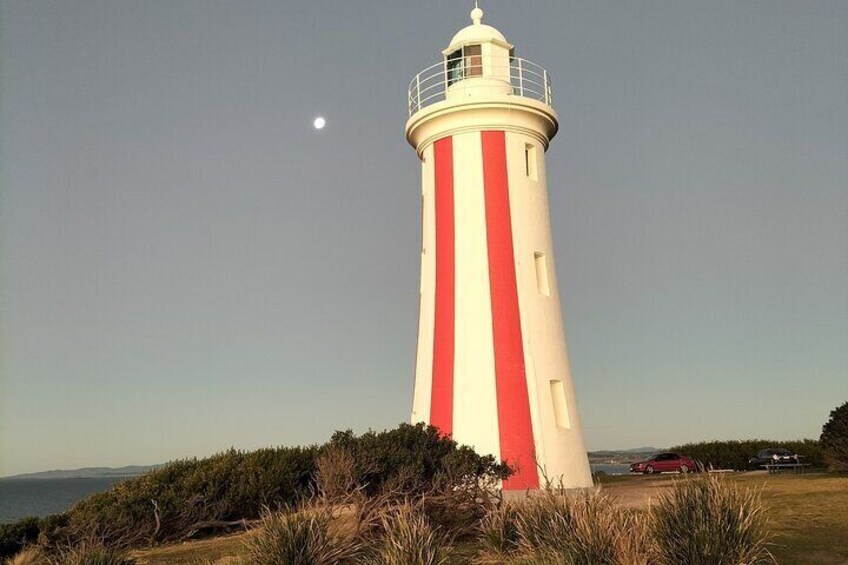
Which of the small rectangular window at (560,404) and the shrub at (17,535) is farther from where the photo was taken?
the small rectangular window at (560,404)

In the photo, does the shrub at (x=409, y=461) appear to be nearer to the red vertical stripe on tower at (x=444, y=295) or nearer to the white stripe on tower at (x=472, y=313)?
the white stripe on tower at (x=472, y=313)

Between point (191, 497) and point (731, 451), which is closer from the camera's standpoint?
point (191, 497)

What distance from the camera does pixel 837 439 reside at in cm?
2319

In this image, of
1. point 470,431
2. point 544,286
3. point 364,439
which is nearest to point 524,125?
Answer: point 544,286

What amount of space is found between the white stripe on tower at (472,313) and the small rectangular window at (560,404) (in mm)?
2202

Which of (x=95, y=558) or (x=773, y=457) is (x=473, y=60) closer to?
(x=95, y=558)

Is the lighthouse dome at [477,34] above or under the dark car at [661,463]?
above

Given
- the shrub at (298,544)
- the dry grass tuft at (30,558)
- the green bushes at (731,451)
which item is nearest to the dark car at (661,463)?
the green bushes at (731,451)

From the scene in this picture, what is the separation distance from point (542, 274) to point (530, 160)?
12.6 feet

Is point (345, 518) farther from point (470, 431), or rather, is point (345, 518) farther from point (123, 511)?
point (470, 431)

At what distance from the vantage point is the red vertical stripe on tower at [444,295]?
22.6 meters

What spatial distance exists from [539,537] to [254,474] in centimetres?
806

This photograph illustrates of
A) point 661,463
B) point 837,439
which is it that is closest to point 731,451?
point 661,463

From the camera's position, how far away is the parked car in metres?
32.0
